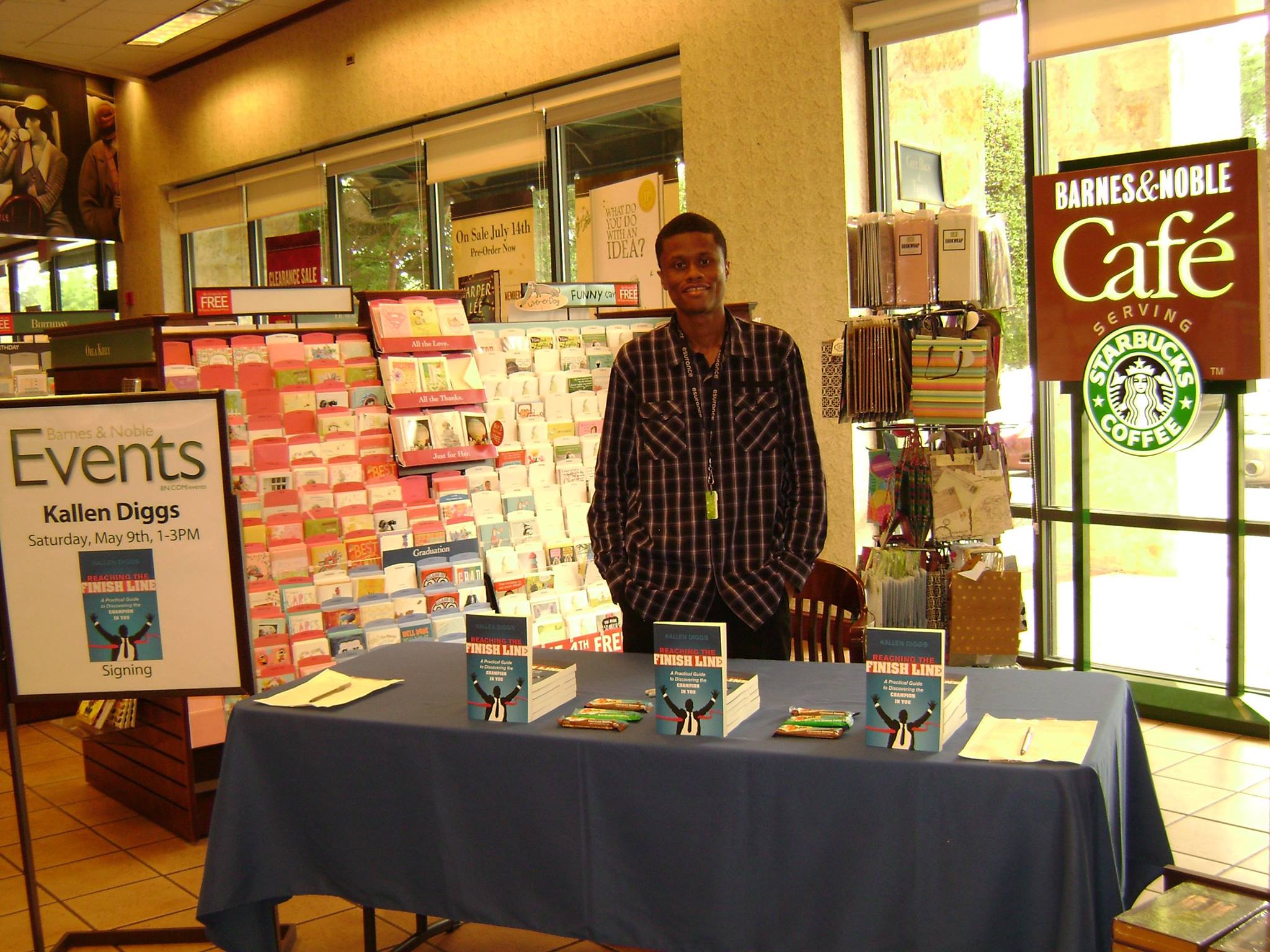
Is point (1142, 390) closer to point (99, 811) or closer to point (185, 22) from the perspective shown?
point (99, 811)

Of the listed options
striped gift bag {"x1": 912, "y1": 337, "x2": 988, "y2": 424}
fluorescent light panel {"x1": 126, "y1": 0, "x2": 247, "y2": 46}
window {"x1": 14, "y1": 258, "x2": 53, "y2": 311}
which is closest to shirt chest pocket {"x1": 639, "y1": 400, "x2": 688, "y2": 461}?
striped gift bag {"x1": 912, "y1": 337, "x2": 988, "y2": 424}

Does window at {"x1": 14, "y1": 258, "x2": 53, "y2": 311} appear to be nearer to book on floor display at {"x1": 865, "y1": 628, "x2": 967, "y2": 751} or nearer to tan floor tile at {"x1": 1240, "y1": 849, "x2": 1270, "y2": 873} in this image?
tan floor tile at {"x1": 1240, "y1": 849, "x2": 1270, "y2": 873}

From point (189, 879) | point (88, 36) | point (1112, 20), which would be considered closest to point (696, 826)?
point (189, 879)

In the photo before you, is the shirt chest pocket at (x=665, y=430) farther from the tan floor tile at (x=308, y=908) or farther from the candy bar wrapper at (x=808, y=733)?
the tan floor tile at (x=308, y=908)

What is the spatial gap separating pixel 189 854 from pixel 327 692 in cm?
179

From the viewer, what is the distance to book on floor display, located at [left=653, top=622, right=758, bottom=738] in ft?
7.09

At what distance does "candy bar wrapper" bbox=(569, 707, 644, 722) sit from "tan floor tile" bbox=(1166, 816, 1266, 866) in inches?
91.7

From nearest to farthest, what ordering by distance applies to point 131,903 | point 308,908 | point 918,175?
point 308,908 → point 131,903 → point 918,175

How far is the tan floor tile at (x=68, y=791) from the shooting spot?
183 inches

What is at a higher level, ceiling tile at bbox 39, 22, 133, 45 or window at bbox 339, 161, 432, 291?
ceiling tile at bbox 39, 22, 133, 45

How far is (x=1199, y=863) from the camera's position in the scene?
3.59 metres

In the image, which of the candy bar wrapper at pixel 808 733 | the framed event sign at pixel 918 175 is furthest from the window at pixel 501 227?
the candy bar wrapper at pixel 808 733

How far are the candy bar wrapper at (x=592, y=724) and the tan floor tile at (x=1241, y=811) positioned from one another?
8.85ft

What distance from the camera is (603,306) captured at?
19.2ft
